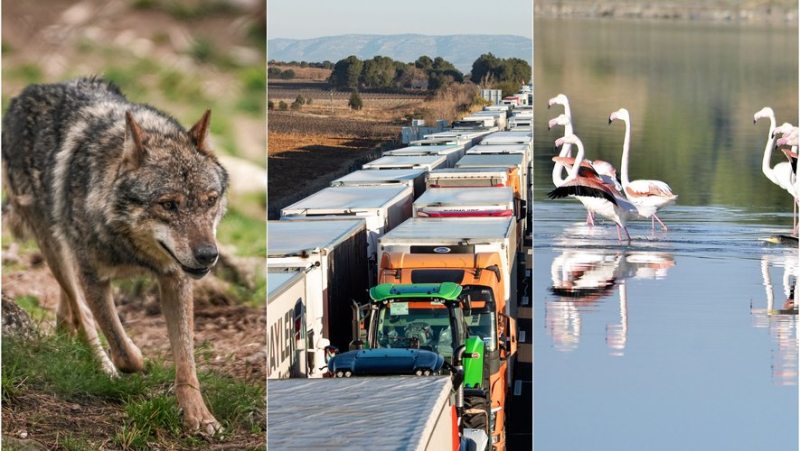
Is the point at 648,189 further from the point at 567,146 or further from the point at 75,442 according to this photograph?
the point at 75,442

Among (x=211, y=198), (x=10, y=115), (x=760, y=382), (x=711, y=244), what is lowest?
(x=760, y=382)

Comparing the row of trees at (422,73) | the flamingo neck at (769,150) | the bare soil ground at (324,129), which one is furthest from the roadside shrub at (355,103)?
the flamingo neck at (769,150)

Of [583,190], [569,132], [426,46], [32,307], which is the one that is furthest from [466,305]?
[426,46]

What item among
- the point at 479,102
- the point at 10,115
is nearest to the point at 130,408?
the point at 10,115

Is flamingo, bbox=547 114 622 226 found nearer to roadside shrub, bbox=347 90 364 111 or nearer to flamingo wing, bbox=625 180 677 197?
flamingo wing, bbox=625 180 677 197

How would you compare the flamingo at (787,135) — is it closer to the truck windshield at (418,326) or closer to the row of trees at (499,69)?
the truck windshield at (418,326)

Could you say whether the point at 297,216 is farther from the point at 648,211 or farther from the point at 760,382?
the point at 760,382
